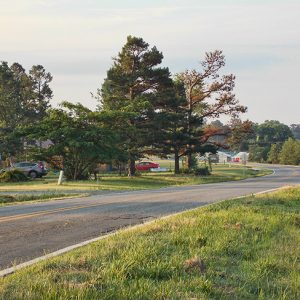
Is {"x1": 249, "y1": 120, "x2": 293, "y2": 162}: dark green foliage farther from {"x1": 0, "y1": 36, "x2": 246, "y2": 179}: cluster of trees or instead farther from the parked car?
the parked car

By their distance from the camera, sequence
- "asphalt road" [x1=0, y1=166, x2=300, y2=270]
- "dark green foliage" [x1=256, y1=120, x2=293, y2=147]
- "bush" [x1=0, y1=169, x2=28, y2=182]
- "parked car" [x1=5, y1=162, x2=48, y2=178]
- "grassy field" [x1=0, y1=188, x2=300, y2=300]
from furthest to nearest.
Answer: "dark green foliage" [x1=256, y1=120, x2=293, y2=147], "parked car" [x1=5, y1=162, x2=48, y2=178], "bush" [x1=0, y1=169, x2=28, y2=182], "asphalt road" [x1=0, y1=166, x2=300, y2=270], "grassy field" [x1=0, y1=188, x2=300, y2=300]

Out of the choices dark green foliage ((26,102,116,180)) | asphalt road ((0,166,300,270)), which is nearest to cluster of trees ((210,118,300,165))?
dark green foliage ((26,102,116,180))

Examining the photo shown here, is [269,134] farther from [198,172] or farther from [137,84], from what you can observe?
[137,84]

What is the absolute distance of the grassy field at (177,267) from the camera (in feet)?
17.5

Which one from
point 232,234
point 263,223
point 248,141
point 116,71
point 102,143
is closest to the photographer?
point 232,234

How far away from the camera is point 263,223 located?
10.6 m

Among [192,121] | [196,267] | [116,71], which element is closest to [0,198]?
[196,267]

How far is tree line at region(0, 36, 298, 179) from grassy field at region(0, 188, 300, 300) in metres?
24.7

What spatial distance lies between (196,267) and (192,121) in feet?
144

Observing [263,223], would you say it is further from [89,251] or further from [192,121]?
[192,121]

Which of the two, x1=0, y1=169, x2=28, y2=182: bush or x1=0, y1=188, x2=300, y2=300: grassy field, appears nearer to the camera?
x1=0, y1=188, x2=300, y2=300: grassy field

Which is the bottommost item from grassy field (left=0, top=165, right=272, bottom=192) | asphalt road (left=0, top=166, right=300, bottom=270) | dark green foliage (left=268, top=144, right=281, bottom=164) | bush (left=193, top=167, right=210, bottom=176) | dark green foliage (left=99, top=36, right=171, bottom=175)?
asphalt road (left=0, top=166, right=300, bottom=270)

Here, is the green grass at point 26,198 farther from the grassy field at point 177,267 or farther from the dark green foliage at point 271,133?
the dark green foliage at point 271,133

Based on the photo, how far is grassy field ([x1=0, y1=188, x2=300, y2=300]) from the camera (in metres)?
5.32
